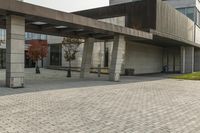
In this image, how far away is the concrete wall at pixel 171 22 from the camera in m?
28.7

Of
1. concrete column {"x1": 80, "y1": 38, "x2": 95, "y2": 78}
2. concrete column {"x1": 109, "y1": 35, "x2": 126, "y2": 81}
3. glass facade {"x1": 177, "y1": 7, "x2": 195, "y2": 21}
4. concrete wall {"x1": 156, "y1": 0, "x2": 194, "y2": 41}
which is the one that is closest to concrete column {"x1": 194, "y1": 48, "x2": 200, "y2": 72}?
glass facade {"x1": 177, "y1": 7, "x2": 195, "y2": 21}

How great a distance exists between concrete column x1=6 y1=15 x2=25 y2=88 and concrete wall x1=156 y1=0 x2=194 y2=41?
57.5 feet

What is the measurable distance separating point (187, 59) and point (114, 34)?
76.2 ft

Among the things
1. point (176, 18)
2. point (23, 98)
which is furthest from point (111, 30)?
point (176, 18)

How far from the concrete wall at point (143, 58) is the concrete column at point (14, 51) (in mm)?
19285

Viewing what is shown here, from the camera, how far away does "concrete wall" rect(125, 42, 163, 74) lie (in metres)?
32.5

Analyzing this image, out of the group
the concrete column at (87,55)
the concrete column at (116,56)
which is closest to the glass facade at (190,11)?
the concrete column at (87,55)

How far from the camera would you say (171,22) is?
105 feet

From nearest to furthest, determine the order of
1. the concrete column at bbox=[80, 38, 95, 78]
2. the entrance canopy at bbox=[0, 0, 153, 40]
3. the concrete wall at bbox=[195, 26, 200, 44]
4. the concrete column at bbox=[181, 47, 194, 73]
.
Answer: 1. the entrance canopy at bbox=[0, 0, 153, 40]
2. the concrete column at bbox=[80, 38, 95, 78]
3. the concrete column at bbox=[181, 47, 194, 73]
4. the concrete wall at bbox=[195, 26, 200, 44]

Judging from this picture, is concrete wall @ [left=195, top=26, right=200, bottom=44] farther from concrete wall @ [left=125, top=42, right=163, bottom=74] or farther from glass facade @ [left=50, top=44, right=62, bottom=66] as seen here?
glass facade @ [left=50, top=44, right=62, bottom=66]

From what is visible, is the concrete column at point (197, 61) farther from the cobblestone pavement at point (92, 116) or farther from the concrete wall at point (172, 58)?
the cobblestone pavement at point (92, 116)

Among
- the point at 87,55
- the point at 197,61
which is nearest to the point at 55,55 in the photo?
the point at 87,55

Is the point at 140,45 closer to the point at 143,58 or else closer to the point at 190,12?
the point at 143,58

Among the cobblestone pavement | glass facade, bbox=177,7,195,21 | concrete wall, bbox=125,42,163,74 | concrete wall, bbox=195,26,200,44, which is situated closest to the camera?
the cobblestone pavement
